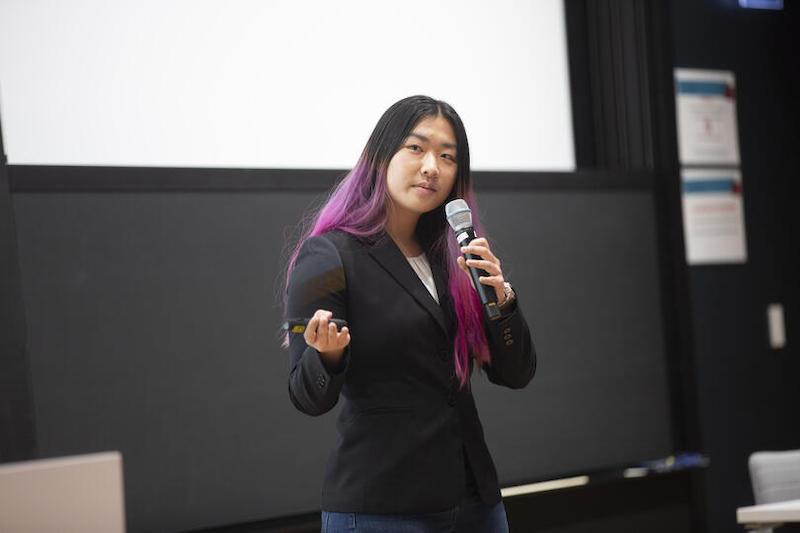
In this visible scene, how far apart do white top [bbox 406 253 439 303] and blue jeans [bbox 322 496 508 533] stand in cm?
40

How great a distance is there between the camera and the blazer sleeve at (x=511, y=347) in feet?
6.19

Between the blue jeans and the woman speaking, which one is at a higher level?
the woman speaking

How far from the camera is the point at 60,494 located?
1231mm

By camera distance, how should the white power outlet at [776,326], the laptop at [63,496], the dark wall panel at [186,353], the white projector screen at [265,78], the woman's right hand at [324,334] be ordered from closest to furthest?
1. the laptop at [63,496]
2. the woman's right hand at [324,334]
3. the dark wall panel at [186,353]
4. the white projector screen at [265,78]
5. the white power outlet at [776,326]

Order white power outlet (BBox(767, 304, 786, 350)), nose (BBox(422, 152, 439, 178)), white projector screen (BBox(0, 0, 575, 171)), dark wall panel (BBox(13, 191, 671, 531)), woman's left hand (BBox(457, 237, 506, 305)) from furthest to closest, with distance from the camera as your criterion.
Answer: white power outlet (BBox(767, 304, 786, 350)), white projector screen (BBox(0, 0, 575, 171)), dark wall panel (BBox(13, 191, 671, 531)), nose (BBox(422, 152, 439, 178)), woman's left hand (BBox(457, 237, 506, 305))

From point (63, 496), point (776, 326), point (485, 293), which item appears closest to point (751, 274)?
point (776, 326)

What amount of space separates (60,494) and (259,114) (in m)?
2.26

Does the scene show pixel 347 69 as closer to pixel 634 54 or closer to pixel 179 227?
pixel 179 227

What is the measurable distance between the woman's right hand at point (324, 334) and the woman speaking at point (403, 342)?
16mm

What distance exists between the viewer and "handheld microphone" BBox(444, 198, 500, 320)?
5.93 feet

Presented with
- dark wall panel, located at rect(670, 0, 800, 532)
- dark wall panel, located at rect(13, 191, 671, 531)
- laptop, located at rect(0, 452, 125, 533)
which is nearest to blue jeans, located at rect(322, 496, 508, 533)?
laptop, located at rect(0, 452, 125, 533)

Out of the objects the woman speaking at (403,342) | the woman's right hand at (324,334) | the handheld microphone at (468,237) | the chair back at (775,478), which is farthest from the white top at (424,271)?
the chair back at (775,478)

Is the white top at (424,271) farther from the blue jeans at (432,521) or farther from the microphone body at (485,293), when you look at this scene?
the blue jeans at (432,521)

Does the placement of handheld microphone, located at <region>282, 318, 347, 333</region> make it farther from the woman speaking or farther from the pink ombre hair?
the pink ombre hair
